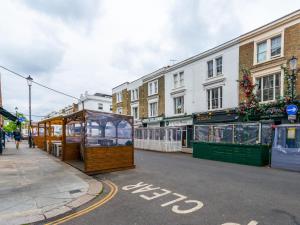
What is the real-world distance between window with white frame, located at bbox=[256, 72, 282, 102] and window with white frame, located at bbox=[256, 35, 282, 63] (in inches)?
59.8

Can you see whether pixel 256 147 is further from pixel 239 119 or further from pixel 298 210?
pixel 298 210

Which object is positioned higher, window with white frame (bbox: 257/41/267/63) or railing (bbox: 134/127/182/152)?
window with white frame (bbox: 257/41/267/63)

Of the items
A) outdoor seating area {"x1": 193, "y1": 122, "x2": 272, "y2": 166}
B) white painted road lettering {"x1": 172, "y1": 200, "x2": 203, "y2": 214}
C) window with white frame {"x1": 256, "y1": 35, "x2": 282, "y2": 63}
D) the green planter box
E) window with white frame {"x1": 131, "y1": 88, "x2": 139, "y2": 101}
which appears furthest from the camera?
window with white frame {"x1": 131, "y1": 88, "x2": 139, "y2": 101}

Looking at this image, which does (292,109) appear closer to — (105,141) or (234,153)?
(234,153)

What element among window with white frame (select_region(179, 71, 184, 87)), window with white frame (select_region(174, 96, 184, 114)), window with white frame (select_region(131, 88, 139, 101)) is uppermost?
window with white frame (select_region(179, 71, 184, 87))

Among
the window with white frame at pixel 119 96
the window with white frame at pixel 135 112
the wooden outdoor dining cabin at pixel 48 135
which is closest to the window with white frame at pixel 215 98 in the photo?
the window with white frame at pixel 135 112

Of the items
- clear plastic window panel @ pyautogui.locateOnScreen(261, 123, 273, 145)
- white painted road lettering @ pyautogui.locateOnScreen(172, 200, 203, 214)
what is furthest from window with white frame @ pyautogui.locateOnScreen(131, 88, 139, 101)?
white painted road lettering @ pyautogui.locateOnScreen(172, 200, 203, 214)

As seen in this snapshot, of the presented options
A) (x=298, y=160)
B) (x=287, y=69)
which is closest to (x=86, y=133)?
(x=298, y=160)

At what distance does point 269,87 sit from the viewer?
16.6 meters

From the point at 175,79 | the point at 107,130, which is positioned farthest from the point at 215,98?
the point at 107,130

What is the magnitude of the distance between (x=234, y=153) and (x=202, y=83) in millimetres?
10180

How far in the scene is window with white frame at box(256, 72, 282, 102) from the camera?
16.0 metres

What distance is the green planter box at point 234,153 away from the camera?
40.3ft

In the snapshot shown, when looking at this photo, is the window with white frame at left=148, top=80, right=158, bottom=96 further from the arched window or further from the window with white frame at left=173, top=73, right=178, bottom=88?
the arched window
